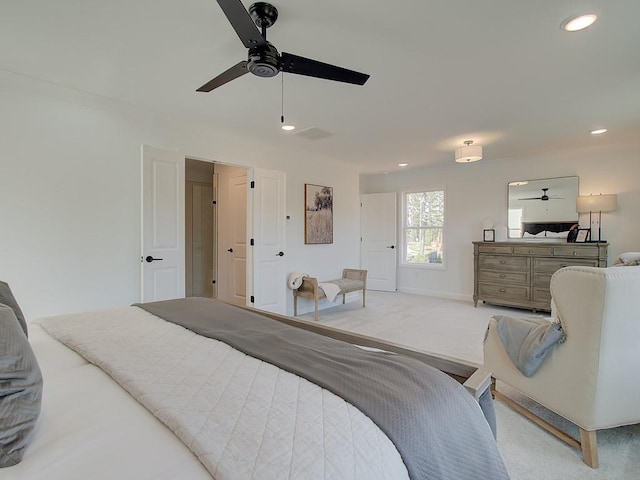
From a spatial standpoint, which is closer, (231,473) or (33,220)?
(231,473)

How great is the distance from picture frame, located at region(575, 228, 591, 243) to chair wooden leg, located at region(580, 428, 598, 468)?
3.89 meters

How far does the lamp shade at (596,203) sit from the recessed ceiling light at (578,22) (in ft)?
11.3

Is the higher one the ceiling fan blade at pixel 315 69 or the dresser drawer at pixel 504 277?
the ceiling fan blade at pixel 315 69

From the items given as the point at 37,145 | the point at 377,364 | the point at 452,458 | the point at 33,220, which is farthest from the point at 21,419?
the point at 37,145

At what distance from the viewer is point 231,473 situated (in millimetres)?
664

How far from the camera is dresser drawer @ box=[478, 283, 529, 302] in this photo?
4.91 meters

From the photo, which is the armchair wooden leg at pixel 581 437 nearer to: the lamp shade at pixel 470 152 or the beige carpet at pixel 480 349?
the beige carpet at pixel 480 349

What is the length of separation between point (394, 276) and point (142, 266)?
191 inches

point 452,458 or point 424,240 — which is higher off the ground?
point 424,240

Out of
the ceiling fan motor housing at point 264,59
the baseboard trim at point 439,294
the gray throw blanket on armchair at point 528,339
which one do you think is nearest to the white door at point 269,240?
the ceiling fan motor housing at point 264,59

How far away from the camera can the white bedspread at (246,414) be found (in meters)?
0.71

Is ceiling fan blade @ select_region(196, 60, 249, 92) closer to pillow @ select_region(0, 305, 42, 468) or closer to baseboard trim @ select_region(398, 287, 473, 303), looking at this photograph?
pillow @ select_region(0, 305, 42, 468)

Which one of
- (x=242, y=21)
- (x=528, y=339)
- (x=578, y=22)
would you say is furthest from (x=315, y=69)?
(x=528, y=339)

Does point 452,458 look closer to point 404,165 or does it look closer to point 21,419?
point 21,419
